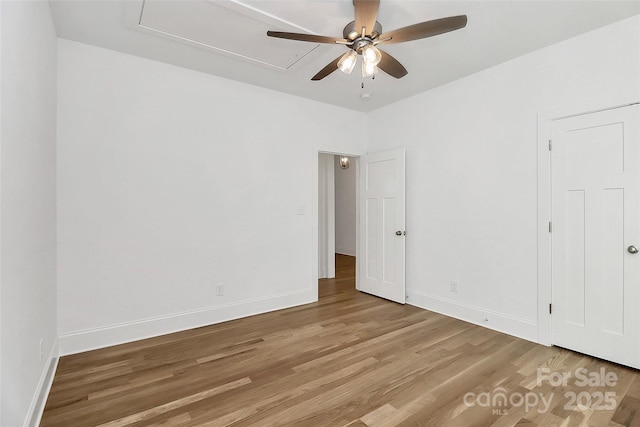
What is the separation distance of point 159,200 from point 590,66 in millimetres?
4097

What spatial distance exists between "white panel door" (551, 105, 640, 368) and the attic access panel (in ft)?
8.25

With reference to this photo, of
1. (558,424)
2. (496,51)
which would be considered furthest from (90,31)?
(558,424)

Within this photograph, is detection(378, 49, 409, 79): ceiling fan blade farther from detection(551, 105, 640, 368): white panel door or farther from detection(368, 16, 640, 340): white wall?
detection(551, 105, 640, 368): white panel door

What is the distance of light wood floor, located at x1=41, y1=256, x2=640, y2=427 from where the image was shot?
186cm

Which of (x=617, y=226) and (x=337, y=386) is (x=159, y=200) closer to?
(x=337, y=386)

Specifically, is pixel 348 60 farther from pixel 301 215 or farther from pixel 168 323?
pixel 168 323

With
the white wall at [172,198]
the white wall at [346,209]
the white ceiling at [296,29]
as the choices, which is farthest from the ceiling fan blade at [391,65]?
the white wall at [346,209]

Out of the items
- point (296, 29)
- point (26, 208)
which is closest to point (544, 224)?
point (296, 29)

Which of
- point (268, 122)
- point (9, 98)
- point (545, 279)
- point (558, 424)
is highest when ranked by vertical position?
point (268, 122)

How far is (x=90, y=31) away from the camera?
255 cm

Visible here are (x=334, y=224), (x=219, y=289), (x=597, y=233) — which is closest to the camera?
(x=597, y=233)

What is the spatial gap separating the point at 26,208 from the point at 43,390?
1217 mm

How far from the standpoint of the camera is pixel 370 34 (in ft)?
6.89

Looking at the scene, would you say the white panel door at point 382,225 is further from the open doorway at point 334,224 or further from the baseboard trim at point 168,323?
the baseboard trim at point 168,323
